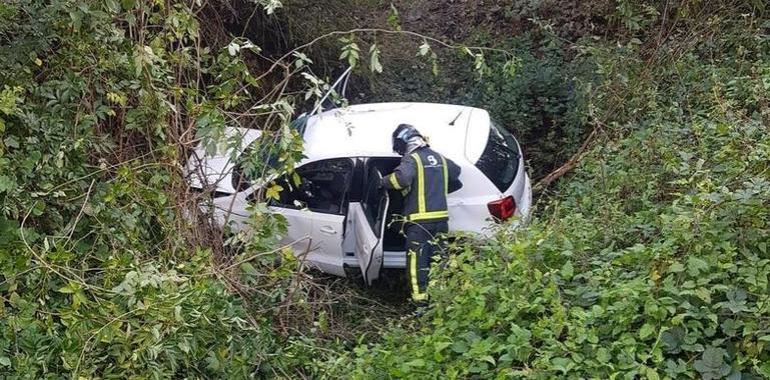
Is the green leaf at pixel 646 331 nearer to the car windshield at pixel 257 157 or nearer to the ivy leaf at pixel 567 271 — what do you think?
the ivy leaf at pixel 567 271

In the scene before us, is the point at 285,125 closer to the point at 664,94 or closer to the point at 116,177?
the point at 116,177

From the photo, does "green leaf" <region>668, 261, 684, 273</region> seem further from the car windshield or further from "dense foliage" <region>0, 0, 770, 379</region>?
the car windshield

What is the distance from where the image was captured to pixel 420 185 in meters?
5.55

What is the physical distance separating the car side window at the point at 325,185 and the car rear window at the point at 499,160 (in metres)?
1.20

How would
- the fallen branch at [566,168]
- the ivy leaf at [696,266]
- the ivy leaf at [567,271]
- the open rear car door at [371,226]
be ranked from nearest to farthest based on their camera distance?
1. the ivy leaf at [696,266]
2. the ivy leaf at [567,271]
3. the open rear car door at [371,226]
4. the fallen branch at [566,168]

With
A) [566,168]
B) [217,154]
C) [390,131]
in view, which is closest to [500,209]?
[390,131]

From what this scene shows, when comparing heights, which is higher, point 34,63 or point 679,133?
point 34,63

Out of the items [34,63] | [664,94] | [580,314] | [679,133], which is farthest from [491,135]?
[34,63]

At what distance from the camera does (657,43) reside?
7801 mm

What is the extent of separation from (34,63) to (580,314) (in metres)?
3.63

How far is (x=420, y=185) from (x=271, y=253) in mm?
1509

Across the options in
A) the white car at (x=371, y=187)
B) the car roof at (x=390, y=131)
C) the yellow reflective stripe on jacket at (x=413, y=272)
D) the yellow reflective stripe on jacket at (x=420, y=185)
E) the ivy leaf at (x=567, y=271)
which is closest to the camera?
the ivy leaf at (x=567, y=271)

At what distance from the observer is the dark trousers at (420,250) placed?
214 inches

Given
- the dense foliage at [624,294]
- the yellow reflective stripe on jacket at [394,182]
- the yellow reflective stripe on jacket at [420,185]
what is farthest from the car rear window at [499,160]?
the dense foliage at [624,294]
